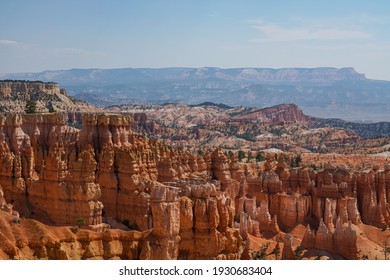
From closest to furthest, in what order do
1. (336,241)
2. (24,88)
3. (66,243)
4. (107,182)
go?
(66,243) → (336,241) → (107,182) → (24,88)

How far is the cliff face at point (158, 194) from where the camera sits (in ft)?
107

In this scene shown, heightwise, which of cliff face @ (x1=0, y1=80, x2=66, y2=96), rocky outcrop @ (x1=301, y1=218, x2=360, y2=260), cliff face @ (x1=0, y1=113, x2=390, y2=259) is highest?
cliff face @ (x1=0, y1=80, x2=66, y2=96)

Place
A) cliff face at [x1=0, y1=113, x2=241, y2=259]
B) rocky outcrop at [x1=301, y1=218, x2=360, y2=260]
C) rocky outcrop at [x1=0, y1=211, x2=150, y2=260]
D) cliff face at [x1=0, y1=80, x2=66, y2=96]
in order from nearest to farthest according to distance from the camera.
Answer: rocky outcrop at [x1=0, y1=211, x2=150, y2=260]
cliff face at [x1=0, y1=113, x2=241, y2=259]
rocky outcrop at [x1=301, y1=218, x2=360, y2=260]
cliff face at [x1=0, y1=80, x2=66, y2=96]

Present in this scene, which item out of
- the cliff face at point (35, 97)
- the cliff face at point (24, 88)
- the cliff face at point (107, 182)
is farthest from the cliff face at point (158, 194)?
the cliff face at point (24, 88)

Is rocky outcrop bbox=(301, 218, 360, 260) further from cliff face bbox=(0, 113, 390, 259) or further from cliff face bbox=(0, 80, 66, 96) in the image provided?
cliff face bbox=(0, 80, 66, 96)

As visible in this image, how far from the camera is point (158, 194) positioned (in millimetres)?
31625

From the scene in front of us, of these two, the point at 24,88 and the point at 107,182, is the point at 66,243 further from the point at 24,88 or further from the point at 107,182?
the point at 24,88

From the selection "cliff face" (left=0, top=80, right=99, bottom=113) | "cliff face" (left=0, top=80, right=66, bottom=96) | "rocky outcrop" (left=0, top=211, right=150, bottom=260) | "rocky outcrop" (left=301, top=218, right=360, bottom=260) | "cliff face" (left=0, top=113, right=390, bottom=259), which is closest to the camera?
"rocky outcrop" (left=0, top=211, right=150, bottom=260)

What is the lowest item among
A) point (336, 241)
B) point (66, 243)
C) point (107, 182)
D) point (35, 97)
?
point (336, 241)

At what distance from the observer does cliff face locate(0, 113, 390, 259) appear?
32.6 meters

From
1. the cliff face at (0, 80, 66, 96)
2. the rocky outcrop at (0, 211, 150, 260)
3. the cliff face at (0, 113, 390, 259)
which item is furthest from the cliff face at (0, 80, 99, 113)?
the rocky outcrop at (0, 211, 150, 260)

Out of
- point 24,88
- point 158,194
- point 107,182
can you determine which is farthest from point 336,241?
point 24,88

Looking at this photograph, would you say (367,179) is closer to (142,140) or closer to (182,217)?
(142,140)

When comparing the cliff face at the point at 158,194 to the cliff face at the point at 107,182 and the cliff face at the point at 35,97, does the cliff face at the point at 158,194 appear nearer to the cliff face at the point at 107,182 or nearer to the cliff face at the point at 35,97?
the cliff face at the point at 107,182
